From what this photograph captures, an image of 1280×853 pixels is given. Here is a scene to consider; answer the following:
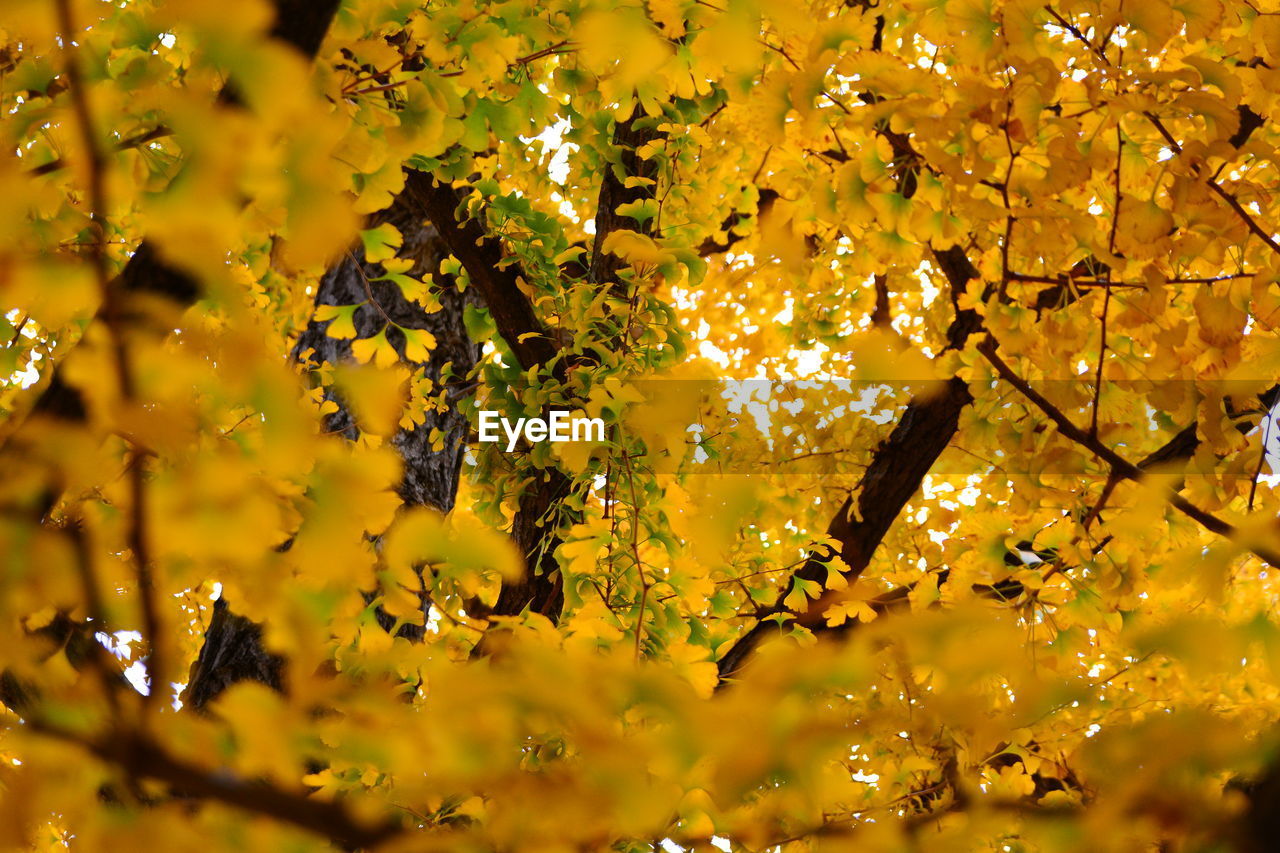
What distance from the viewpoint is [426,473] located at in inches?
129

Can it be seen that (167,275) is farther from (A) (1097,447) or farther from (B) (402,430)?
(B) (402,430)

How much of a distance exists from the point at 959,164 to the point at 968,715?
0.91 metres

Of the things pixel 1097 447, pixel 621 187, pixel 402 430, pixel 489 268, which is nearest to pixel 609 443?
pixel 489 268

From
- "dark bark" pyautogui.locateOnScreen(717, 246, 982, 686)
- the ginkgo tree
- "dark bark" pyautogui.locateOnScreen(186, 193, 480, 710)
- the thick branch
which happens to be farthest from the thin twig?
"dark bark" pyautogui.locateOnScreen(186, 193, 480, 710)

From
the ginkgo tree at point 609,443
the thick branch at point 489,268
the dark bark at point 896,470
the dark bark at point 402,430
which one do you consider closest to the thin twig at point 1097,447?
the ginkgo tree at point 609,443

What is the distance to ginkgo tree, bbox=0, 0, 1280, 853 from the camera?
2.20 feet

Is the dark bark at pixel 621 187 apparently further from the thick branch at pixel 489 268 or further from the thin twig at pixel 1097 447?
the thin twig at pixel 1097 447

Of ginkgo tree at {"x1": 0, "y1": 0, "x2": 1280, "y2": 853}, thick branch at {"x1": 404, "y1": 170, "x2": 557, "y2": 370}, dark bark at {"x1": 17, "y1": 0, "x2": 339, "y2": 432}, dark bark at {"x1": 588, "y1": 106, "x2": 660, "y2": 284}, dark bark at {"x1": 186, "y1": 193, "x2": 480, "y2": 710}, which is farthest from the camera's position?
dark bark at {"x1": 186, "y1": 193, "x2": 480, "y2": 710}

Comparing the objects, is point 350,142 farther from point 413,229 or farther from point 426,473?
point 413,229

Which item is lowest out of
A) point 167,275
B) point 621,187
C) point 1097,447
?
point 167,275

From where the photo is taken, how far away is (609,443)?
186 centimetres

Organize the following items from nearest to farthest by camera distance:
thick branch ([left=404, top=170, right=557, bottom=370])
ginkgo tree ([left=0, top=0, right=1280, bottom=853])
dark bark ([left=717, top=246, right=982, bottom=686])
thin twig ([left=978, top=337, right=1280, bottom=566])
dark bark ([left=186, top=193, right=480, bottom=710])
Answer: ginkgo tree ([left=0, top=0, right=1280, bottom=853]) → thin twig ([left=978, top=337, right=1280, bottom=566]) → thick branch ([left=404, top=170, right=557, bottom=370]) → dark bark ([left=186, top=193, right=480, bottom=710]) → dark bark ([left=717, top=246, right=982, bottom=686])

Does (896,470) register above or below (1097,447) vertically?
above

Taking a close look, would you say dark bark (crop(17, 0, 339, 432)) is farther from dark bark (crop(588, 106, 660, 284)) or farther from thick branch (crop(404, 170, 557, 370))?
dark bark (crop(588, 106, 660, 284))
